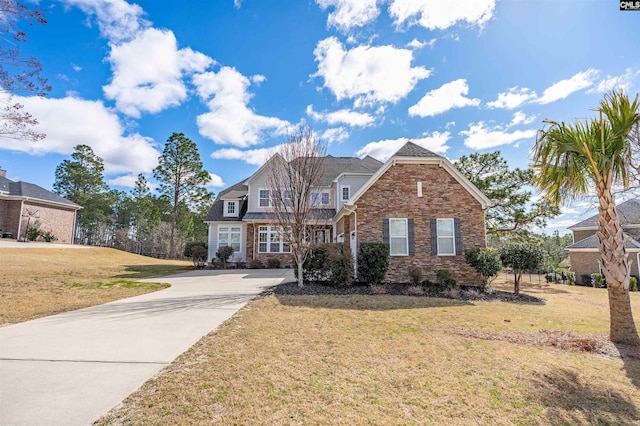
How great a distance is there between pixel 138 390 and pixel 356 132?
56.6ft

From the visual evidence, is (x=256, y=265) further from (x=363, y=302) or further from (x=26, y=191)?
(x=26, y=191)

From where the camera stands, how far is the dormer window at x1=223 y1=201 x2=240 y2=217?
78.6ft

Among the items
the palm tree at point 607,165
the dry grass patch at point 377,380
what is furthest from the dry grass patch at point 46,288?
the palm tree at point 607,165

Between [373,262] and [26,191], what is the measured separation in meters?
34.3

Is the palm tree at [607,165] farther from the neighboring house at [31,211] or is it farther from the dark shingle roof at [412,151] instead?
the neighboring house at [31,211]

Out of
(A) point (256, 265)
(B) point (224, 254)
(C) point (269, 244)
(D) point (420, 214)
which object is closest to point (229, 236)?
(B) point (224, 254)

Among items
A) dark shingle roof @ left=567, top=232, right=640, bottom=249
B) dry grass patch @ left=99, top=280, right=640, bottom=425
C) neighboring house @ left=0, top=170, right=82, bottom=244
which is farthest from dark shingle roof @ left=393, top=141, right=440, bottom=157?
neighboring house @ left=0, top=170, right=82, bottom=244

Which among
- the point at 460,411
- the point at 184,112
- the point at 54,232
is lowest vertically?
the point at 460,411

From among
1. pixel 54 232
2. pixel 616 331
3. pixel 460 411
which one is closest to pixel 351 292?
pixel 616 331

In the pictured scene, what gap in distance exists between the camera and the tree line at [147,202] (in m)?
34.4

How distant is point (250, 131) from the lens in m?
17.3

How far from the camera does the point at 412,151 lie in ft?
46.4

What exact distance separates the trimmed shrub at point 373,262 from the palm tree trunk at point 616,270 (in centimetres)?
707

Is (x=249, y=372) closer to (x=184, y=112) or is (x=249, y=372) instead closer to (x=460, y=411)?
(x=460, y=411)
